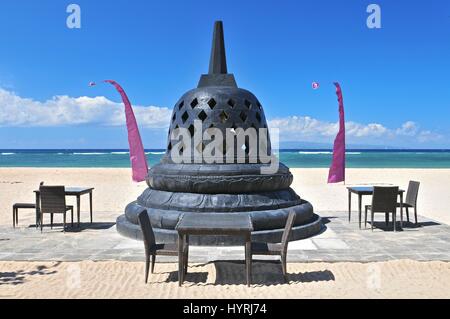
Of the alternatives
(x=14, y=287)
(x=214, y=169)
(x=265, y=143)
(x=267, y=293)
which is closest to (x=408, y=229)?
(x=265, y=143)

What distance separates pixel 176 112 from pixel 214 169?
1.91 metres

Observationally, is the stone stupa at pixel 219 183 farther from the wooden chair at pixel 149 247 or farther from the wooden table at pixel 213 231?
the wooden table at pixel 213 231

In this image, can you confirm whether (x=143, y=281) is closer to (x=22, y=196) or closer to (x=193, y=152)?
(x=193, y=152)

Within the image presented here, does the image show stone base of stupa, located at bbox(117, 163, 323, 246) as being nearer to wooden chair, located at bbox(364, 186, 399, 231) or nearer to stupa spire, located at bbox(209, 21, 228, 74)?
wooden chair, located at bbox(364, 186, 399, 231)

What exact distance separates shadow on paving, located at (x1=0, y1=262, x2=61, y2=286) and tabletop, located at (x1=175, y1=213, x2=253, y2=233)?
7.30 ft

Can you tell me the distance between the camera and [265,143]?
955cm

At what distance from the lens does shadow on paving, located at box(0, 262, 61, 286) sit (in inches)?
236

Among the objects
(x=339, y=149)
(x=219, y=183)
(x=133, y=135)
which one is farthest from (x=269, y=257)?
(x=339, y=149)

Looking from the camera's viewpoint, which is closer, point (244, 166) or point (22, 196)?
point (244, 166)

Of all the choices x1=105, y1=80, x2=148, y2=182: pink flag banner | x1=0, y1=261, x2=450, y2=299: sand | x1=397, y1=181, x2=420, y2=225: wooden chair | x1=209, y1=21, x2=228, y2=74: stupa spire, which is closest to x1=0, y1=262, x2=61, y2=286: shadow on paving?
x1=0, y1=261, x2=450, y2=299: sand

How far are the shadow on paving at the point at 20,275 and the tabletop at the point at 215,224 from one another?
223 centimetres

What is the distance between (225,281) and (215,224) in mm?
837

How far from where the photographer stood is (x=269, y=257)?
7273mm
